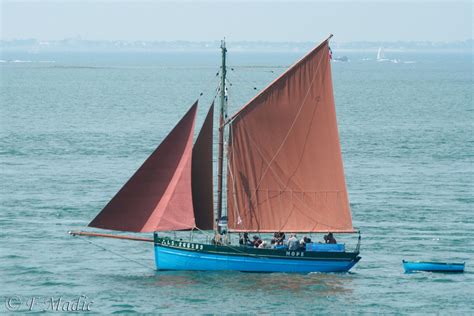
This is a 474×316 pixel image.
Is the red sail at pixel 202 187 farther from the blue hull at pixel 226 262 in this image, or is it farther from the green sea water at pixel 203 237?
the green sea water at pixel 203 237

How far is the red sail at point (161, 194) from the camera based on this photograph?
184 ft

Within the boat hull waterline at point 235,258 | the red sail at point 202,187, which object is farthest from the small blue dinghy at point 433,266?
the red sail at point 202,187

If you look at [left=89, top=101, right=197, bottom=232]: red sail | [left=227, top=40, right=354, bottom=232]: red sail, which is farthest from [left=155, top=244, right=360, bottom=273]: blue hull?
[left=227, top=40, right=354, bottom=232]: red sail

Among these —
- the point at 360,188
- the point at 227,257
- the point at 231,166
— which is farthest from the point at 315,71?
the point at 360,188

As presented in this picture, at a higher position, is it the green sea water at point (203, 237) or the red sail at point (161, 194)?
the red sail at point (161, 194)

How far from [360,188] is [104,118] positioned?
63.4 metres

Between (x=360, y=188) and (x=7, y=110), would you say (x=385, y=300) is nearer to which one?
(x=360, y=188)

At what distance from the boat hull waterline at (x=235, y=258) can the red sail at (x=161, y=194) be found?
1081 millimetres

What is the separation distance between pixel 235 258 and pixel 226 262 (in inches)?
18.1

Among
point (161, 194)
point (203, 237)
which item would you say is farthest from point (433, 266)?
point (203, 237)

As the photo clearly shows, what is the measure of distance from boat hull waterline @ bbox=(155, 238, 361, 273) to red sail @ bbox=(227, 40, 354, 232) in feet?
5.50

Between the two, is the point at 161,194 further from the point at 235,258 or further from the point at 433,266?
the point at 433,266

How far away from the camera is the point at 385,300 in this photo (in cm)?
5262

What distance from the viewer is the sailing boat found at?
56.2 m
